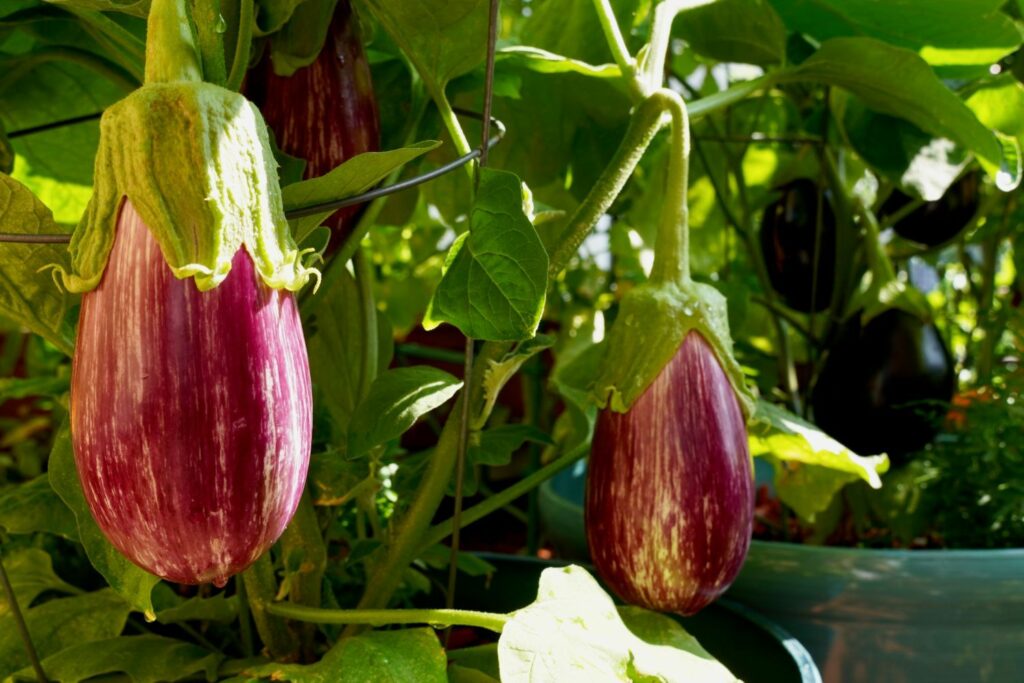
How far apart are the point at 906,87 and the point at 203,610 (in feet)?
1.40

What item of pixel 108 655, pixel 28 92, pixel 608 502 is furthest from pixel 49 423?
pixel 608 502

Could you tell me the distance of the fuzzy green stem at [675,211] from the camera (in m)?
0.45

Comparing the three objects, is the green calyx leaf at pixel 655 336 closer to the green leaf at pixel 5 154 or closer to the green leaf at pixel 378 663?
the green leaf at pixel 378 663

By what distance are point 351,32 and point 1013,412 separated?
0.48 meters

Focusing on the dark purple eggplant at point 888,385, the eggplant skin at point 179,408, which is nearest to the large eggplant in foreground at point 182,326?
the eggplant skin at point 179,408

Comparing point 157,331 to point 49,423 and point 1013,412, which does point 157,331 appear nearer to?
point 1013,412

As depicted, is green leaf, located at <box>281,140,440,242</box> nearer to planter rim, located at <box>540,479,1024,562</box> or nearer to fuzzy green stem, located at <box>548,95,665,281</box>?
fuzzy green stem, located at <box>548,95,665,281</box>

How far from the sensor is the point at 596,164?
22.9 inches

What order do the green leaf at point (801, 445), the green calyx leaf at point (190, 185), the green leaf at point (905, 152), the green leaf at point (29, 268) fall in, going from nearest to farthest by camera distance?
the green calyx leaf at point (190, 185) → the green leaf at point (29, 268) → the green leaf at point (801, 445) → the green leaf at point (905, 152)

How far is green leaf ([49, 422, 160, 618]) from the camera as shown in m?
0.37

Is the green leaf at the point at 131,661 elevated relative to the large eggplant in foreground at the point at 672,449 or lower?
lower

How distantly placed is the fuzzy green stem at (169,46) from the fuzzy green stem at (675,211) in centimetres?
22

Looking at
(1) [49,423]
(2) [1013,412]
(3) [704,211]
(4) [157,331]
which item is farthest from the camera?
(1) [49,423]

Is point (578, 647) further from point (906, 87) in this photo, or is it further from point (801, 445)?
point (906, 87)
